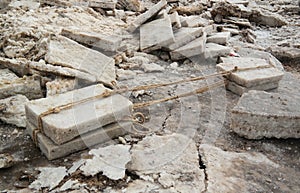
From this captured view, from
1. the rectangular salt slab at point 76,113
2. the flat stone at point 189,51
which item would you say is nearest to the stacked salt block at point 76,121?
the rectangular salt slab at point 76,113

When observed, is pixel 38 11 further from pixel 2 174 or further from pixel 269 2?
pixel 269 2

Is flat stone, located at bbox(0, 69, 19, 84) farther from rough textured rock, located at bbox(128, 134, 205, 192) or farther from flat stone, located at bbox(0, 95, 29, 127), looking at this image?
rough textured rock, located at bbox(128, 134, 205, 192)

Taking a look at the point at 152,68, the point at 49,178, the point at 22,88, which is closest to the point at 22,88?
the point at 22,88

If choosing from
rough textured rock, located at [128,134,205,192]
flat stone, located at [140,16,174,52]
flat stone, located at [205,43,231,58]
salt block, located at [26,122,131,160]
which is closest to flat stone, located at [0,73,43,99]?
salt block, located at [26,122,131,160]

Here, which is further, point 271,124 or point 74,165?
point 271,124

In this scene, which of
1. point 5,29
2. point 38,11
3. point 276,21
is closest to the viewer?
point 5,29

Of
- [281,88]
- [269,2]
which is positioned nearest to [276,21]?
[269,2]

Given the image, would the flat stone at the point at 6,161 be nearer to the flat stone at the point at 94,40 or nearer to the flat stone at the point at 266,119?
the flat stone at the point at 266,119
